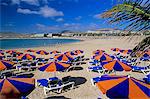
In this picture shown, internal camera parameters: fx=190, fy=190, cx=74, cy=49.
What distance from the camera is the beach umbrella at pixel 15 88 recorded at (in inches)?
222

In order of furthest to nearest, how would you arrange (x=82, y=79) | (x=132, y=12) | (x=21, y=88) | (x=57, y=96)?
(x=82, y=79)
(x=57, y=96)
(x=21, y=88)
(x=132, y=12)

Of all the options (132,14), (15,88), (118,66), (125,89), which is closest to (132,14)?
(132,14)

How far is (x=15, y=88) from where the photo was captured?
5.89 metres

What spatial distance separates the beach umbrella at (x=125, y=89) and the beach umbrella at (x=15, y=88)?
7.84 ft

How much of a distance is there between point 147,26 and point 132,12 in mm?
338

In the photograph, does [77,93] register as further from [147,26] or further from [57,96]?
[147,26]

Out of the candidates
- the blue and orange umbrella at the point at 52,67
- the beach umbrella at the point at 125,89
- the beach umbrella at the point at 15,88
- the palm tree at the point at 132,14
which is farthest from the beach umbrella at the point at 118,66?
the palm tree at the point at 132,14

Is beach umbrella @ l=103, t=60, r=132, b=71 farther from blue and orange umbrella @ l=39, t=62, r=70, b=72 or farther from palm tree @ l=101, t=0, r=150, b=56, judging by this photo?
palm tree @ l=101, t=0, r=150, b=56

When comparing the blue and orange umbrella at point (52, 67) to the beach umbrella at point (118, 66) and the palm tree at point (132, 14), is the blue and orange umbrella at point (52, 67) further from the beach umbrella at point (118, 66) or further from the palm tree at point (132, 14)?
the palm tree at point (132, 14)

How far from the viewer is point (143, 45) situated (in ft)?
10.8

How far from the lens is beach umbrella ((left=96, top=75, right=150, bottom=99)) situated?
518cm

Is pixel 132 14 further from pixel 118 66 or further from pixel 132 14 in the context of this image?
pixel 118 66

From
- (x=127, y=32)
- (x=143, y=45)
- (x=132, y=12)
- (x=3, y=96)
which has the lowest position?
(x=3, y=96)

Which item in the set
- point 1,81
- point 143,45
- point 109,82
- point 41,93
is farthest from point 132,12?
point 41,93
